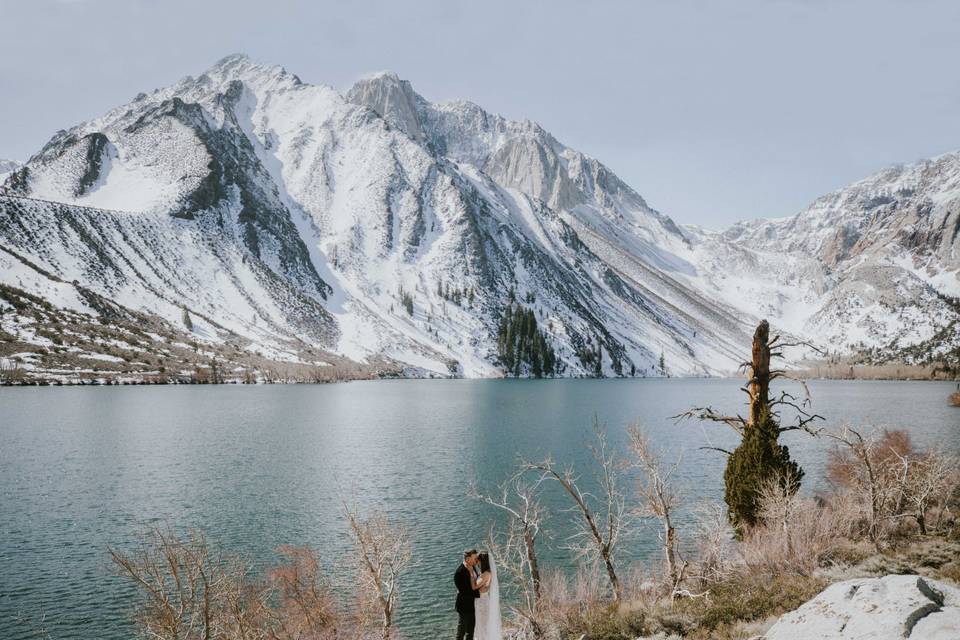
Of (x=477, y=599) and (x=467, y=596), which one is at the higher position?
(x=467, y=596)

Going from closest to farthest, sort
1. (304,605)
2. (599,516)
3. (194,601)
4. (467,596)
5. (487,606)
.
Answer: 1. (487,606)
2. (467,596)
3. (194,601)
4. (304,605)
5. (599,516)

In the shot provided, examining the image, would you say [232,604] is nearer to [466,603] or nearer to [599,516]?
[466,603]

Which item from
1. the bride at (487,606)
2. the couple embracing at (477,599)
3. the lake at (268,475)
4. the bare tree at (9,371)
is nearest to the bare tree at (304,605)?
the lake at (268,475)

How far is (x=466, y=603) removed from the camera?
52.1ft

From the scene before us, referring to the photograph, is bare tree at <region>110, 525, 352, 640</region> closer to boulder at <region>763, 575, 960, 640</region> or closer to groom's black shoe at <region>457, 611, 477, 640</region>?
groom's black shoe at <region>457, 611, 477, 640</region>

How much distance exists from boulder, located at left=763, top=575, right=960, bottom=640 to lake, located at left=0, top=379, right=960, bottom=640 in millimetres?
17844

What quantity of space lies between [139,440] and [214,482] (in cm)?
2419

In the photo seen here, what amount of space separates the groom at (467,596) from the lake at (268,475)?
11810 mm

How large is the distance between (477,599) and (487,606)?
35 centimetres

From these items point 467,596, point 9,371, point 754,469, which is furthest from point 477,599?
point 9,371

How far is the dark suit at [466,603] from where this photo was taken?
51.5 feet

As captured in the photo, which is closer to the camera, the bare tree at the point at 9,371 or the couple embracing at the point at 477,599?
the couple embracing at the point at 477,599

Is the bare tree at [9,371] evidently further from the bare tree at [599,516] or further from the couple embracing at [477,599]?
the couple embracing at [477,599]

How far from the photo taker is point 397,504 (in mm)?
44250
